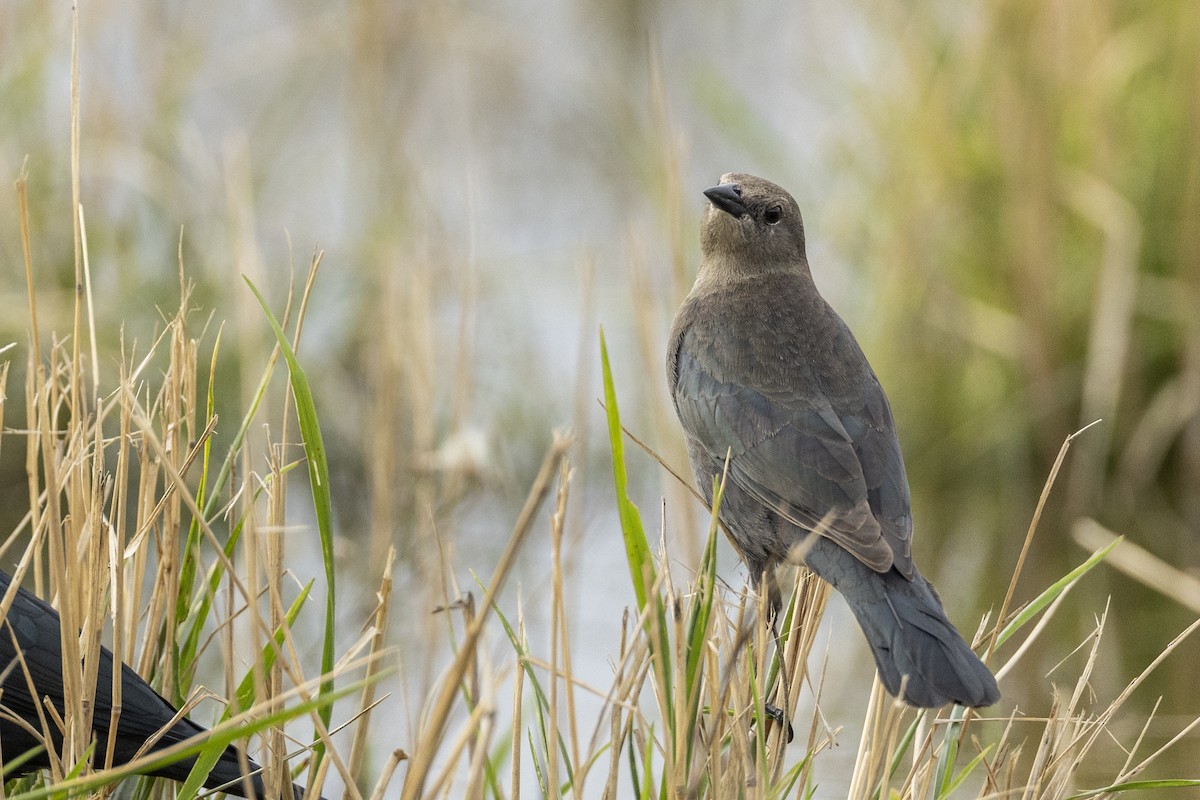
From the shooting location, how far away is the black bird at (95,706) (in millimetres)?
2459

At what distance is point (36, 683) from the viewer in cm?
262

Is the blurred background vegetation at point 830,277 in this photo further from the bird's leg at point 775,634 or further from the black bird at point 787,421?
the bird's leg at point 775,634

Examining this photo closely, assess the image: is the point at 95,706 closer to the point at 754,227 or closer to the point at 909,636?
the point at 909,636

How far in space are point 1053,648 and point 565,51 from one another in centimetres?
631

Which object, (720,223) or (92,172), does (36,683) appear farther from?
(92,172)

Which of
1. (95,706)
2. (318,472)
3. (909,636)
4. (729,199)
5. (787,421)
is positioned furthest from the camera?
(729,199)

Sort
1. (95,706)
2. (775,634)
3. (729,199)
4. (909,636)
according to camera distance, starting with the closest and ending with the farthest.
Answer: (909,636) < (95,706) < (775,634) < (729,199)

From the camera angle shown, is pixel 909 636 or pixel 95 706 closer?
pixel 909 636

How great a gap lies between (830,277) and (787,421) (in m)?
3.32

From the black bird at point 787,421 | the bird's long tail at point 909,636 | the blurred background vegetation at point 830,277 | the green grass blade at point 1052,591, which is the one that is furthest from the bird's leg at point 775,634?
the blurred background vegetation at point 830,277

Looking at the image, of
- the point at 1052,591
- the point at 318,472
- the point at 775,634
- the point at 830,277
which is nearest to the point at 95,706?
the point at 318,472

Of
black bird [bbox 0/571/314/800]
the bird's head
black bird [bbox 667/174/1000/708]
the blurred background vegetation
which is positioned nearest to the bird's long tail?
black bird [bbox 667/174/1000/708]

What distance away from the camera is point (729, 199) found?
3.26m

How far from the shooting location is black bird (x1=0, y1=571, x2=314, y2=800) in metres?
→ 2.46
